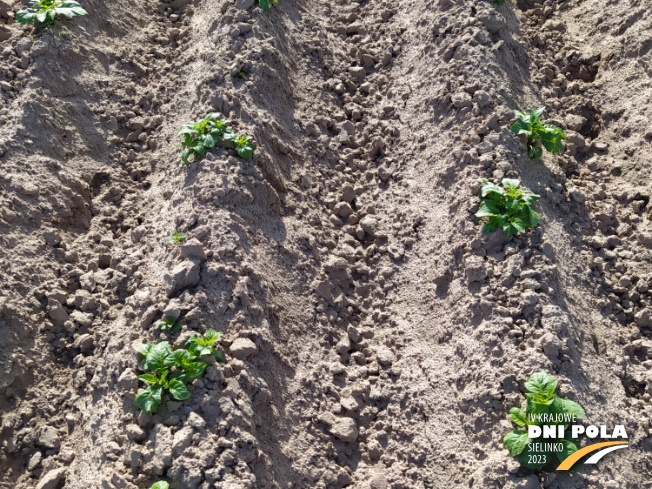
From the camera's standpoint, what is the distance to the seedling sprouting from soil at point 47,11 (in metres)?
4.64

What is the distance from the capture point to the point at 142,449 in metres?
3.06

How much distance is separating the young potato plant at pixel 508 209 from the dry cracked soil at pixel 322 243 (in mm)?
128

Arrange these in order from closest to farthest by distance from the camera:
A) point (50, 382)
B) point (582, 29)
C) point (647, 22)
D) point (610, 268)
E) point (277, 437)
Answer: point (277, 437)
point (50, 382)
point (610, 268)
point (647, 22)
point (582, 29)

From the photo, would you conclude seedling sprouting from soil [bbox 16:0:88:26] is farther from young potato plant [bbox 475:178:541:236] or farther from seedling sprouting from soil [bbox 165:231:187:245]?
young potato plant [bbox 475:178:541:236]

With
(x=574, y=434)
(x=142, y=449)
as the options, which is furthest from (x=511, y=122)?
(x=142, y=449)

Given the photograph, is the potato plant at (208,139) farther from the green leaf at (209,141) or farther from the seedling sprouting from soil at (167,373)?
the seedling sprouting from soil at (167,373)

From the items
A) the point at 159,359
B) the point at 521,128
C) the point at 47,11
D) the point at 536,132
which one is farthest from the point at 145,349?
the point at 47,11

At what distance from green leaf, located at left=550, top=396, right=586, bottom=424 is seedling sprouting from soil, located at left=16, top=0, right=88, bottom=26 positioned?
15.8ft

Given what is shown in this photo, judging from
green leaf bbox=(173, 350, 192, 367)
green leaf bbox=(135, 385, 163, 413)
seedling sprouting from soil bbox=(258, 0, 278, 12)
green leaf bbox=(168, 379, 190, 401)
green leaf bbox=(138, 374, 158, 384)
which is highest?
seedling sprouting from soil bbox=(258, 0, 278, 12)

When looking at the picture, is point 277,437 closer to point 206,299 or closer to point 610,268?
point 206,299

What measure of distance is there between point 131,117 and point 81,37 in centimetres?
87

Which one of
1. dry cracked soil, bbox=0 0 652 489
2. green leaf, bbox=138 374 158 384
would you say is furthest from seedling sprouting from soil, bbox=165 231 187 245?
green leaf, bbox=138 374 158 384

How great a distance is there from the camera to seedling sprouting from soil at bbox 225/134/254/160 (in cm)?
393

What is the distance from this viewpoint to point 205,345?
320 cm
